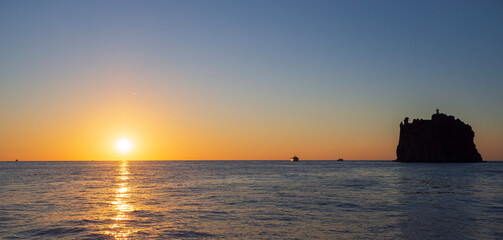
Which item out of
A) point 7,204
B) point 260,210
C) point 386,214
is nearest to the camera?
point 386,214

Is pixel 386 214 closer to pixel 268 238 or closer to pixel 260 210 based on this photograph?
pixel 260 210

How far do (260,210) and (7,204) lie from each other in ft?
74.4

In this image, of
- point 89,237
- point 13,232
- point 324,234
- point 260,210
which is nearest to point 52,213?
point 13,232

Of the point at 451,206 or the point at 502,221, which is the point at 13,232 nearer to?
the point at 502,221

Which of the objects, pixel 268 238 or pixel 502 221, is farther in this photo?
pixel 502 221

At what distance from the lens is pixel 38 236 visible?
1952cm

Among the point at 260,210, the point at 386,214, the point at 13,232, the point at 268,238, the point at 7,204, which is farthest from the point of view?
the point at 7,204

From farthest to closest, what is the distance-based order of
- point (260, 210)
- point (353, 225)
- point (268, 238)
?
point (260, 210), point (353, 225), point (268, 238)

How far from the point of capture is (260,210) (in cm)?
2842

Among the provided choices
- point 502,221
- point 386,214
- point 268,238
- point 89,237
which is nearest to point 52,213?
point 89,237

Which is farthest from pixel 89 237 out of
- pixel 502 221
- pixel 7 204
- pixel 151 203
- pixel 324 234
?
pixel 502 221

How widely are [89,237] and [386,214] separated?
19329 millimetres

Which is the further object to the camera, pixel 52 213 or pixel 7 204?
pixel 7 204

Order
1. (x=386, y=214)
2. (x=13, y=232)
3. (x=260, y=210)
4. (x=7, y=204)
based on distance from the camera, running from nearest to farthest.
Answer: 1. (x=13, y=232)
2. (x=386, y=214)
3. (x=260, y=210)
4. (x=7, y=204)
